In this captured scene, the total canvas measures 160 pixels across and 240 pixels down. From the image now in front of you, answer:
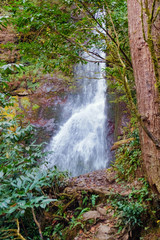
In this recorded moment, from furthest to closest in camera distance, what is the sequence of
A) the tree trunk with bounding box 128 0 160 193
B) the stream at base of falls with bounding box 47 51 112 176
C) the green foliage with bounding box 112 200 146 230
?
the stream at base of falls with bounding box 47 51 112 176 → the green foliage with bounding box 112 200 146 230 → the tree trunk with bounding box 128 0 160 193

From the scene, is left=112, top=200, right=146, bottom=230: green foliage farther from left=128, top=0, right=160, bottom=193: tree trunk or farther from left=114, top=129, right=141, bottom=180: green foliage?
left=114, top=129, right=141, bottom=180: green foliage

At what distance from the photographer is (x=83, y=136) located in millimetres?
7488

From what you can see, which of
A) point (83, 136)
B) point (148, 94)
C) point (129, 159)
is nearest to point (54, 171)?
point (129, 159)

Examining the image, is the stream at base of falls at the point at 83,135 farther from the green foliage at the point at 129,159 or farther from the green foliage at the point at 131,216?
the green foliage at the point at 131,216

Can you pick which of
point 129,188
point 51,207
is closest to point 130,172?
point 129,188

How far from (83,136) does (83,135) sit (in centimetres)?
6

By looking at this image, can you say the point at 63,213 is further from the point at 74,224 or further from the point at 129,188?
the point at 129,188

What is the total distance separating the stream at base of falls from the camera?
6320 millimetres

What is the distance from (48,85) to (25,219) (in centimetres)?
938

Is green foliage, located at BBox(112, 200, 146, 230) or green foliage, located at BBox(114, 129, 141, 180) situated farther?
green foliage, located at BBox(114, 129, 141, 180)

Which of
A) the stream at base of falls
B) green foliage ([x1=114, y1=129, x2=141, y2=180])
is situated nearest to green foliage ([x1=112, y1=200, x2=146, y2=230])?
green foliage ([x1=114, y1=129, x2=141, y2=180])

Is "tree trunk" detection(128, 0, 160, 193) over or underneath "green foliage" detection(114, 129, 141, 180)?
over

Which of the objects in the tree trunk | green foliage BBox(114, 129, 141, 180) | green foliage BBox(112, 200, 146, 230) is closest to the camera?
the tree trunk

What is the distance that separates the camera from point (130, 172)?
10.8ft
